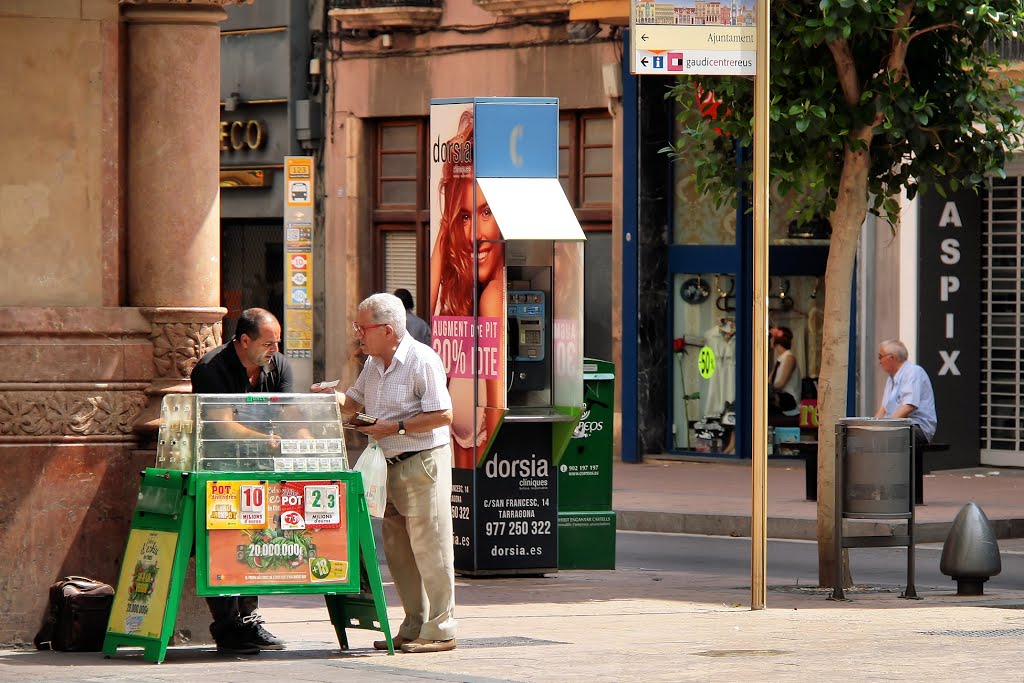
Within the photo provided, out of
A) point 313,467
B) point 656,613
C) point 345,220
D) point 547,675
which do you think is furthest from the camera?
point 345,220

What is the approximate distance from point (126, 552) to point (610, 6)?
45.4 ft

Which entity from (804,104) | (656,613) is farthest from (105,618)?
(804,104)

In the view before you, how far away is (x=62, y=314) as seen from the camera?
9.96 meters

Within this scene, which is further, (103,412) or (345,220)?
(345,220)

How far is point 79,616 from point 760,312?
13.3 feet

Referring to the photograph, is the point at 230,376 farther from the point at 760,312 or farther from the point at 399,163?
the point at 399,163

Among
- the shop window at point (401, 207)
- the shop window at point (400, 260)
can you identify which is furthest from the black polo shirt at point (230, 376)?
the shop window at point (400, 260)

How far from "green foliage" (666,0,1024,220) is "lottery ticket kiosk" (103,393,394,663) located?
4296 mm

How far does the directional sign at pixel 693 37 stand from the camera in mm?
11156

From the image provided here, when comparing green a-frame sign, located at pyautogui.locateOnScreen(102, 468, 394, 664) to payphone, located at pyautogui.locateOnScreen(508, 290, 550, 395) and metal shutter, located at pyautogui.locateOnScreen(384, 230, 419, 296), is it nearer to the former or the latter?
payphone, located at pyautogui.locateOnScreen(508, 290, 550, 395)

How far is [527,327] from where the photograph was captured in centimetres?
1347

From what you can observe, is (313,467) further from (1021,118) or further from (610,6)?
(610,6)

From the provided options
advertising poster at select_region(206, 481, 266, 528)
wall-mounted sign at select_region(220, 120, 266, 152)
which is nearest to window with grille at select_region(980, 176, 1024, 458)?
wall-mounted sign at select_region(220, 120, 266, 152)

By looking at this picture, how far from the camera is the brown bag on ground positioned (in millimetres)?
9602
